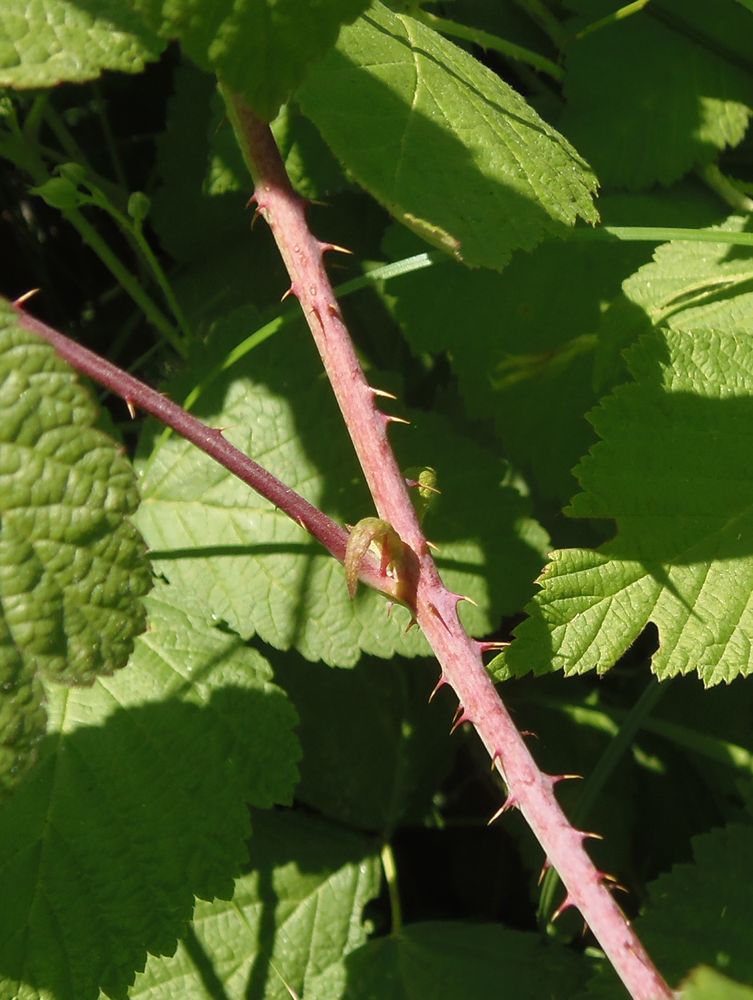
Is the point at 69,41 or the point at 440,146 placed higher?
the point at 69,41

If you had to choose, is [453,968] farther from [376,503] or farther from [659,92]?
[659,92]

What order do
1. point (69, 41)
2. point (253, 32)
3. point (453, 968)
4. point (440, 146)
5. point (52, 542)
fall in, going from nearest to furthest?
point (52, 542) → point (253, 32) → point (69, 41) → point (440, 146) → point (453, 968)

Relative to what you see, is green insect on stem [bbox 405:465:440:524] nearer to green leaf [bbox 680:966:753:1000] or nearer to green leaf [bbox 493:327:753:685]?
green leaf [bbox 493:327:753:685]

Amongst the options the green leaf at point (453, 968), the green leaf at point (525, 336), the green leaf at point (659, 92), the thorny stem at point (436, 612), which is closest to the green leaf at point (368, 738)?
the green leaf at point (453, 968)

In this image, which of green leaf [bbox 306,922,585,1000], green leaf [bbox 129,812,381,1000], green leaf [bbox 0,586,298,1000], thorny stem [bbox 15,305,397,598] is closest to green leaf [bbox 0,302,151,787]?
thorny stem [bbox 15,305,397,598]

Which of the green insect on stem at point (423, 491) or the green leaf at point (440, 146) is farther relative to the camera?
the green leaf at point (440, 146)

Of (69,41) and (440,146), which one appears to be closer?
(69,41)

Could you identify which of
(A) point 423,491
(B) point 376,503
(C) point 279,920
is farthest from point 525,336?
(C) point 279,920

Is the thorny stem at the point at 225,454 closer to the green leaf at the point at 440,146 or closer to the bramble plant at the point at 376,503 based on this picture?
the bramble plant at the point at 376,503
